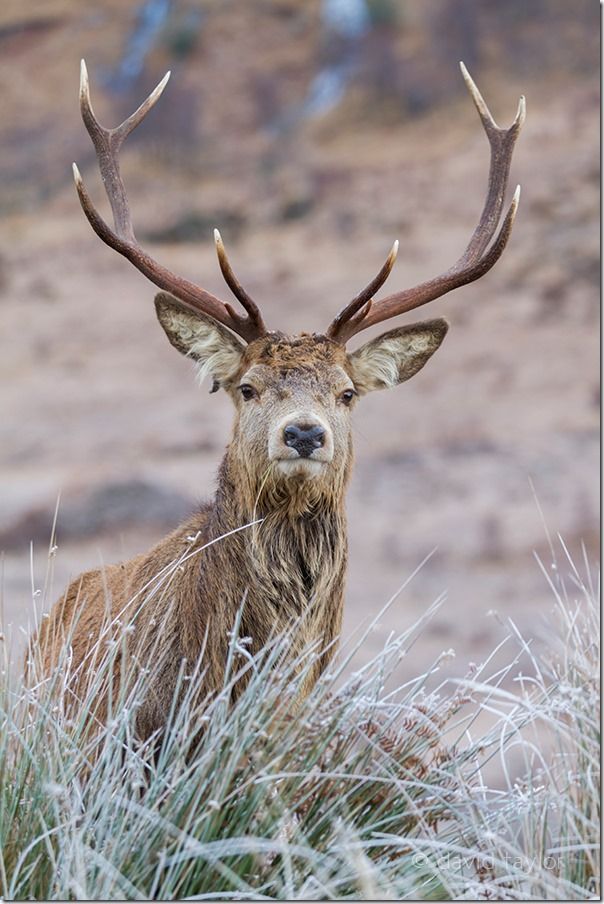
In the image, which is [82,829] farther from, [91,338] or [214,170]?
[214,170]

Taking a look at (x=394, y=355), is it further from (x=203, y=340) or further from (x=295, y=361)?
(x=203, y=340)

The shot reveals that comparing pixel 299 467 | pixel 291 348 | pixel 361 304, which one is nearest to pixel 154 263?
pixel 291 348

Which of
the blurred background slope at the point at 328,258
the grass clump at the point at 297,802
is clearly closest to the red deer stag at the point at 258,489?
the grass clump at the point at 297,802

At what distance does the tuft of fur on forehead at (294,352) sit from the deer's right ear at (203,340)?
0.08m

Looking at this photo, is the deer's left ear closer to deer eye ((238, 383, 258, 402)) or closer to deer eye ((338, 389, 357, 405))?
deer eye ((338, 389, 357, 405))

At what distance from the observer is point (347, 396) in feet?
18.6

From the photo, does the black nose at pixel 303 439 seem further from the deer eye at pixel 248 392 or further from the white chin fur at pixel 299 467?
the deer eye at pixel 248 392

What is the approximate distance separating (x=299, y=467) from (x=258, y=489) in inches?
10.3

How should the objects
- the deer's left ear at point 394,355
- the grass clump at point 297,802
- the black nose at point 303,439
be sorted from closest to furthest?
the grass clump at point 297,802 < the black nose at point 303,439 < the deer's left ear at point 394,355

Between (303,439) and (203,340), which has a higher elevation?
(203,340)

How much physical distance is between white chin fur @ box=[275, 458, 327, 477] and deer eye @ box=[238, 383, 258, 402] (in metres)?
0.46

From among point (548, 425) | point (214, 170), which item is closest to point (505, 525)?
point (548, 425)

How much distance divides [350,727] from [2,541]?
1285 cm

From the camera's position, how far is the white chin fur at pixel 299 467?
5.12 meters
